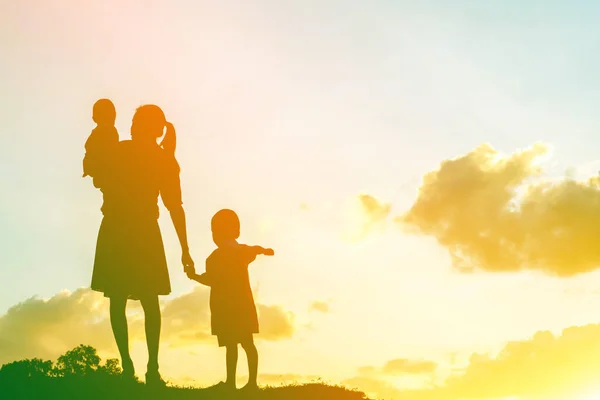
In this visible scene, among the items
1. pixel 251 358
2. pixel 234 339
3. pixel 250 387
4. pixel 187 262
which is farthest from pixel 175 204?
pixel 250 387

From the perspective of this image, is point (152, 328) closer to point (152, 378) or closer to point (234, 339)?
point (152, 378)

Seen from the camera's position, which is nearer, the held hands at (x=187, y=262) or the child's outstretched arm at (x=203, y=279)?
the held hands at (x=187, y=262)

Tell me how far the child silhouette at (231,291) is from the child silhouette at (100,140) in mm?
2593

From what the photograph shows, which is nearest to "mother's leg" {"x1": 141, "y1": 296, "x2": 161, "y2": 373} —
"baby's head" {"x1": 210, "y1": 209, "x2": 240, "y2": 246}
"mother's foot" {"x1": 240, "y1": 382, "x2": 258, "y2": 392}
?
"mother's foot" {"x1": 240, "y1": 382, "x2": 258, "y2": 392}

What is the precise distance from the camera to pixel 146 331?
37.0ft

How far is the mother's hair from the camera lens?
11.8 metres

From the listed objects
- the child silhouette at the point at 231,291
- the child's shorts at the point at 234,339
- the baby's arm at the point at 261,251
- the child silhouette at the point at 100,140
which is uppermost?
the child silhouette at the point at 100,140

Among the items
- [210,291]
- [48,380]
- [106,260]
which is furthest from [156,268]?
[48,380]

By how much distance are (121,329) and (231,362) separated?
2.19 meters

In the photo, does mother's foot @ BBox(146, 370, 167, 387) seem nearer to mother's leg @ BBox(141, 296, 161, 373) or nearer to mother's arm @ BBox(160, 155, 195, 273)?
mother's leg @ BBox(141, 296, 161, 373)

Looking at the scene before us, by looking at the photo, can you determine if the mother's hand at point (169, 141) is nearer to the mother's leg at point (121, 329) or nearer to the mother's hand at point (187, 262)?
the mother's hand at point (187, 262)

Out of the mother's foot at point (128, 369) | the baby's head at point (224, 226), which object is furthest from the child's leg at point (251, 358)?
the mother's foot at point (128, 369)

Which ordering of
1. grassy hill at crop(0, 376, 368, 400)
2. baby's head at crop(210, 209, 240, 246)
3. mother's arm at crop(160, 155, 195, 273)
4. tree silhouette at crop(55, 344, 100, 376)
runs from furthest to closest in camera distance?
tree silhouette at crop(55, 344, 100, 376) → baby's head at crop(210, 209, 240, 246) → mother's arm at crop(160, 155, 195, 273) → grassy hill at crop(0, 376, 368, 400)

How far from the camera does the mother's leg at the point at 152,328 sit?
11.3 meters
